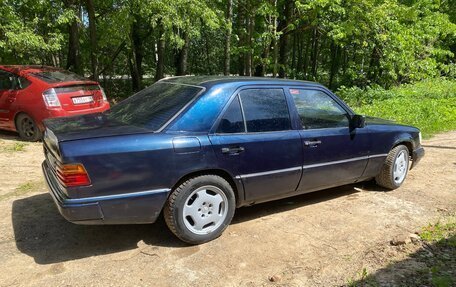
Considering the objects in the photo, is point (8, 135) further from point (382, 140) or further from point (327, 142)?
point (382, 140)

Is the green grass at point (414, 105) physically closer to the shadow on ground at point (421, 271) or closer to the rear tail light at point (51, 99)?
the shadow on ground at point (421, 271)

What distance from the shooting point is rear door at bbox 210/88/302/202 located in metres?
3.91

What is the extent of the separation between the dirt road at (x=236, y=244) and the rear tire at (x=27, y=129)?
104 inches

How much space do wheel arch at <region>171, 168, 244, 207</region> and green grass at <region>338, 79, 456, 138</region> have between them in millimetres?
7115

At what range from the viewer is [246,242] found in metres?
3.95

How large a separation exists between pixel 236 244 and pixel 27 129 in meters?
5.99

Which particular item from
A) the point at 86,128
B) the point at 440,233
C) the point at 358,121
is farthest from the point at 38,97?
the point at 440,233

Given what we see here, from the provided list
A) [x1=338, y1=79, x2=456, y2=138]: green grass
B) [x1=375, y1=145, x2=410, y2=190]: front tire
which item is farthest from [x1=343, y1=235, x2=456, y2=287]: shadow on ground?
[x1=338, y1=79, x2=456, y2=138]: green grass

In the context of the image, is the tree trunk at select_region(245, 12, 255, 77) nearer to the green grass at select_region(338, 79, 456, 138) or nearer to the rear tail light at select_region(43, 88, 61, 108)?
the green grass at select_region(338, 79, 456, 138)

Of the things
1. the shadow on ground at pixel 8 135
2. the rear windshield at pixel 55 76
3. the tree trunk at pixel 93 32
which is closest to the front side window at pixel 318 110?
the rear windshield at pixel 55 76

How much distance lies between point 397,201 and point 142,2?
27.9ft

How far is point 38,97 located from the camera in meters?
7.64

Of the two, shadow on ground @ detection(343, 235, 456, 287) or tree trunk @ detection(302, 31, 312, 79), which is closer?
shadow on ground @ detection(343, 235, 456, 287)

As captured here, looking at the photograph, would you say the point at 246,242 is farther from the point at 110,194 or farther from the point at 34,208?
the point at 34,208
